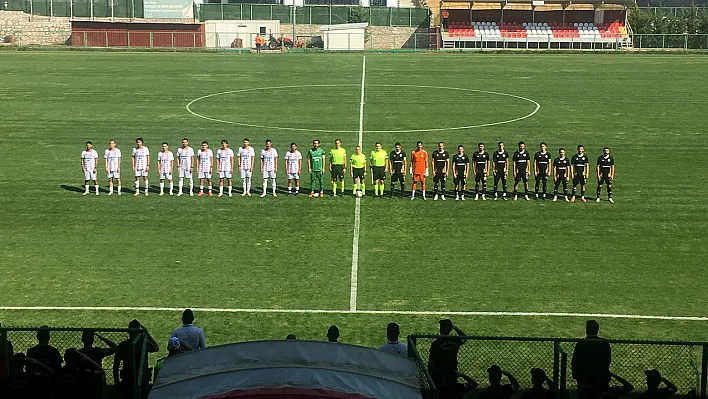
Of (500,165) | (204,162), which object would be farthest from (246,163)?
(500,165)

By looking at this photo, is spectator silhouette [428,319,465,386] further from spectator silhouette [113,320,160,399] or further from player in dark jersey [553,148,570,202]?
player in dark jersey [553,148,570,202]

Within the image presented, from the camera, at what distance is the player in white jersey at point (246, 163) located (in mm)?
25312

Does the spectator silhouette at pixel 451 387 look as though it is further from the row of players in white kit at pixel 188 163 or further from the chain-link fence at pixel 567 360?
the row of players in white kit at pixel 188 163

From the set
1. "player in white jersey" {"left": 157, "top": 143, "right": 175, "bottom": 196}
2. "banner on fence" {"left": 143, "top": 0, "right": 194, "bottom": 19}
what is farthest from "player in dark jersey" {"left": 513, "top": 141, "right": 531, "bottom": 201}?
"banner on fence" {"left": 143, "top": 0, "right": 194, "bottom": 19}

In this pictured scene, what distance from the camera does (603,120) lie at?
1486 inches

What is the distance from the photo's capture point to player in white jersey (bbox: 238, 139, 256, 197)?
25.3 m

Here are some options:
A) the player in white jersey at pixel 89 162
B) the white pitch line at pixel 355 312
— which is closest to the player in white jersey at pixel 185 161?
the player in white jersey at pixel 89 162

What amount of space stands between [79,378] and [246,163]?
15.1 meters

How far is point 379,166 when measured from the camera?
25.6 meters

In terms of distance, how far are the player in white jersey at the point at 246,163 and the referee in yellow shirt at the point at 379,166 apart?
3100 mm

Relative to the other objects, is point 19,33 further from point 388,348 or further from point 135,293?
point 388,348

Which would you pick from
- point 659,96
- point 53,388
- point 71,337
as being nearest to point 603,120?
point 659,96

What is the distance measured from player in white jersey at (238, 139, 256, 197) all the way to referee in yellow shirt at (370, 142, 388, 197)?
3.10 meters

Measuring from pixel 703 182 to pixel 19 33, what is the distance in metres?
54.8
